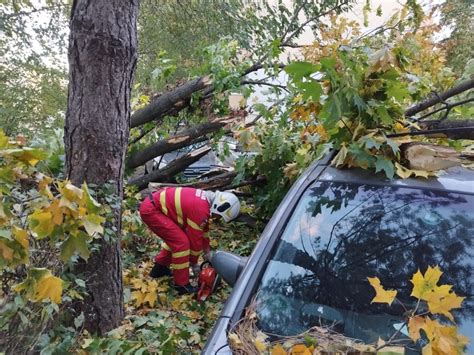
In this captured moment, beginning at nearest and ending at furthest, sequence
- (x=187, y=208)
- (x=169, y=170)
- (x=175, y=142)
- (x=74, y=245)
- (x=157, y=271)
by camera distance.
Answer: (x=74, y=245), (x=187, y=208), (x=157, y=271), (x=175, y=142), (x=169, y=170)

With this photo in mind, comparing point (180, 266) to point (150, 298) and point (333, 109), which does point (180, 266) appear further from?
point (333, 109)

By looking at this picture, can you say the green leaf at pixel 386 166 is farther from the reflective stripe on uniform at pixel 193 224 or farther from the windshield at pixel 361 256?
the reflective stripe on uniform at pixel 193 224

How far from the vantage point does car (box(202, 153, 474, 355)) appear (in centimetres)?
171

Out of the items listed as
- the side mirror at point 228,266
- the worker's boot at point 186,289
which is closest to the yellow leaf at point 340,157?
the side mirror at point 228,266

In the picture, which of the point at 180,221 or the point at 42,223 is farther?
the point at 180,221

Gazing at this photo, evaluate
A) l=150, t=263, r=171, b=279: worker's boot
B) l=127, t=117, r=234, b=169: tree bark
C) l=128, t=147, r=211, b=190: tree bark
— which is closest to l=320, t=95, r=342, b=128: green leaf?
l=150, t=263, r=171, b=279: worker's boot

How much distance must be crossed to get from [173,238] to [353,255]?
2742 millimetres

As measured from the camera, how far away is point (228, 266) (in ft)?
7.38

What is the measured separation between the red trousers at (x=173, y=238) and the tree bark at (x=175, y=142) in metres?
1.03

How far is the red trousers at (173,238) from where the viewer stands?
4.40 meters

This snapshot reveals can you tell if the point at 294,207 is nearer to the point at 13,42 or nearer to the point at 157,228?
the point at 157,228

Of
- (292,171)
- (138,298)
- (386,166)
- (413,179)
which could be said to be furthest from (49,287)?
(292,171)

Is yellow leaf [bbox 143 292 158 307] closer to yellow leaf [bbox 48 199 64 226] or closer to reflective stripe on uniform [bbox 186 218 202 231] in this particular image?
reflective stripe on uniform [bbox 186 218 202 231]

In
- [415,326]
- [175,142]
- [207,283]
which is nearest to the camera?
[415,326]
